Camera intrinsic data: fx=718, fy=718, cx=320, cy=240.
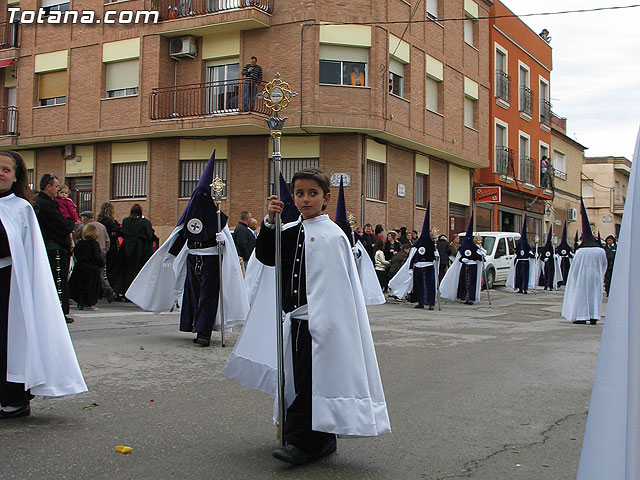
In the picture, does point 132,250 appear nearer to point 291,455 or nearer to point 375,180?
point 375,180

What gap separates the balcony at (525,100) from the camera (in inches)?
1383

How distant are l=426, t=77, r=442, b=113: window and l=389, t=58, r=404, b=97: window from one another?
2000 mm

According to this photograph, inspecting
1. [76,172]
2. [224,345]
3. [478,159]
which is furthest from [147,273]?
[478,159]

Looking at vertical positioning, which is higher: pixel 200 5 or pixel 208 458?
pixel 200 5

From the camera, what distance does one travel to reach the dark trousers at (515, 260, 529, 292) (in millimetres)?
23984

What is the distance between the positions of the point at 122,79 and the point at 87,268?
1364 centimetres

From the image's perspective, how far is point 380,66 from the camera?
75.9ft

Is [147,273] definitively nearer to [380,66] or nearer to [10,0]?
[380,66]

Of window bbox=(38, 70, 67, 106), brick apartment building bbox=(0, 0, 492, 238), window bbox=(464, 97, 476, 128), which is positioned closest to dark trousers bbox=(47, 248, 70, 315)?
brick apartment building bbox=(0, 0, 492, 238)

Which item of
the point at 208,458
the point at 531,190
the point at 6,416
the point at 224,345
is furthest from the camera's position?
the point at 531,190

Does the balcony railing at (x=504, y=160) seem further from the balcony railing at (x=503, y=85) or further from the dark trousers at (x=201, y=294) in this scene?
the dark trousers at (x=201, y=294)

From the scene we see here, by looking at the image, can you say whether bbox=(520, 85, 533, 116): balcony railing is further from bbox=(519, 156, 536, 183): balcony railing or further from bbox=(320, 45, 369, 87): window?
bbox=(320, 45, 369, 87): window

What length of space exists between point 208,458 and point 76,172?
23.2 m

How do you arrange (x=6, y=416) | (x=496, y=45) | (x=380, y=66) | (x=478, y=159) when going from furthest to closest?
(x=496, y=45) → (x=478, y=159) → (x=380, y=66) → (x=6, y=416)
